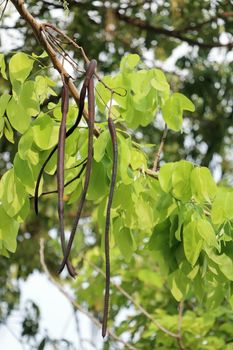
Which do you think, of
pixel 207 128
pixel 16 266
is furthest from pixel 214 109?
pixel 16 266

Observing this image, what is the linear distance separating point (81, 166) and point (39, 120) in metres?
0.18

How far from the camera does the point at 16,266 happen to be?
238 inches

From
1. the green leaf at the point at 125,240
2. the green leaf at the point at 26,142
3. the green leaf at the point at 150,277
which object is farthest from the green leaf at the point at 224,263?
the green leaf at the point at 150,277

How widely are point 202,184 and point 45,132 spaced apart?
356mm

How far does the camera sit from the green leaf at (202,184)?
6.21 ft

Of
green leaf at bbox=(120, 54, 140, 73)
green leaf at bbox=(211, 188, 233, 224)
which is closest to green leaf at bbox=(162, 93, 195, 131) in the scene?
green leaf at bbox=(120, 54, 140, 73)

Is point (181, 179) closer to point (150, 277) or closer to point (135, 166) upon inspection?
point (135, 166)

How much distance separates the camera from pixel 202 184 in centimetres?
190

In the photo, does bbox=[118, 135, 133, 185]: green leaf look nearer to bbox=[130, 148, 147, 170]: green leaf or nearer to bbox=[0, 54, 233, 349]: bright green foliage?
bbox=[0, 54, 233, 349]: bright green foliage

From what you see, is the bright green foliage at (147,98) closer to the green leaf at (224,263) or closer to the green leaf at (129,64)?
the green leaf at (129,64)

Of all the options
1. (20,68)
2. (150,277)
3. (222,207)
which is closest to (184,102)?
(222,207)

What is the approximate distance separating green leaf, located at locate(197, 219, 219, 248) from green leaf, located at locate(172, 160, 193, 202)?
0.08m

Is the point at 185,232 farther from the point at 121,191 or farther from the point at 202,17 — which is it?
the point at 202,17

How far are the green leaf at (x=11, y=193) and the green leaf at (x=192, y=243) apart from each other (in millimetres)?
369
